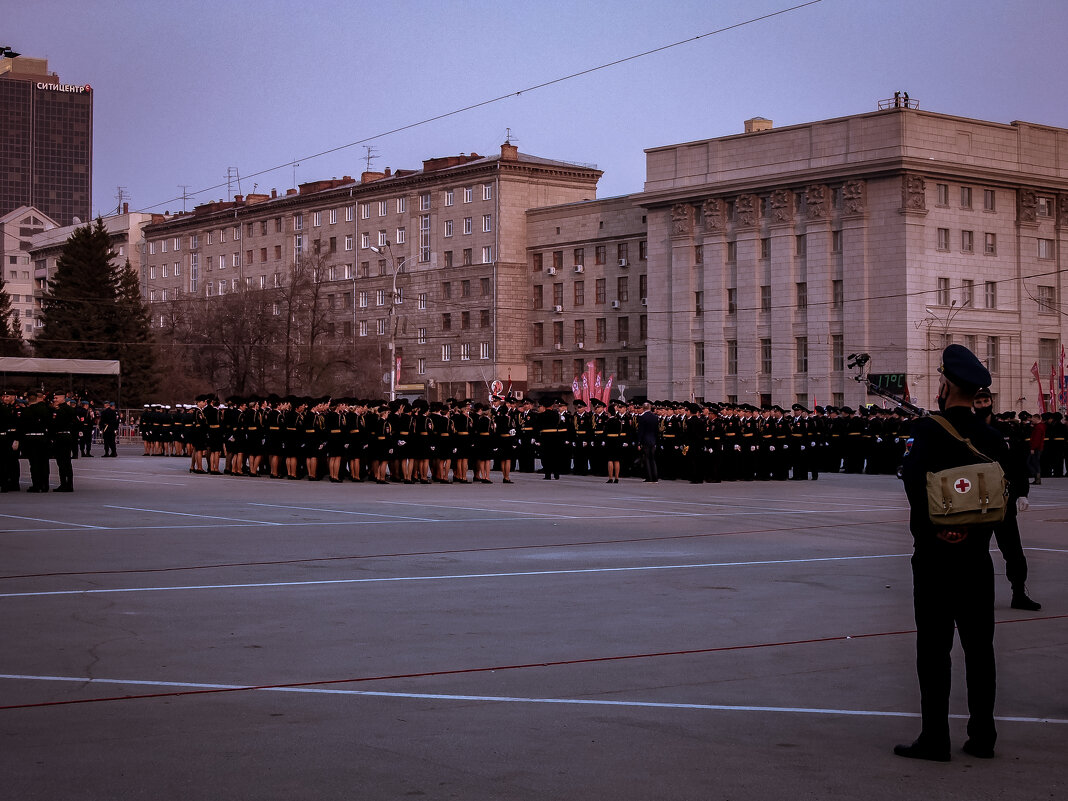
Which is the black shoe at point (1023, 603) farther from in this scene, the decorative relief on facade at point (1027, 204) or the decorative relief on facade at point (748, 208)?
the decorative relief on facade at point (1027, 204)

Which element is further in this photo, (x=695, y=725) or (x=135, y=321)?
(x=135, y=321)

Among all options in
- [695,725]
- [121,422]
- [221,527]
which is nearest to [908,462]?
[695,725]

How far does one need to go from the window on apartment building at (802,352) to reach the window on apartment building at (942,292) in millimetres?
7529

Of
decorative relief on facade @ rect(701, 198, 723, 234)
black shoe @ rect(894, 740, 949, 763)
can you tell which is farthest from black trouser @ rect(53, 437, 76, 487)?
decorative relief on facade @ rect(701, 198, 723, 234)

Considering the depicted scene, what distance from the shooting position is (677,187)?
81.2 m

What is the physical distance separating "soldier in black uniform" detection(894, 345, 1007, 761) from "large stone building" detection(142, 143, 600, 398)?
85.4 m

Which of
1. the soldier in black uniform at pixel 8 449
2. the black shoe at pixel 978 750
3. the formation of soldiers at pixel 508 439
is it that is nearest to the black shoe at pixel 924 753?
the black shoe at pixel 978 750

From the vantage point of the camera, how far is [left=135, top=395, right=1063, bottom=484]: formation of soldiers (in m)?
31.2

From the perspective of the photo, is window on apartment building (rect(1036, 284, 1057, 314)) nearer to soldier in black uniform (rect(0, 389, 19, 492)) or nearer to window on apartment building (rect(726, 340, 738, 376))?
window on apartment building (rect(726, 340, 738, 376))

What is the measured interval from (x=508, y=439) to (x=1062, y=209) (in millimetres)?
55158

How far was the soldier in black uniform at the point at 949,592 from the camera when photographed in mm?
6352

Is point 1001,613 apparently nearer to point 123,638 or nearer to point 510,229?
point 123,638

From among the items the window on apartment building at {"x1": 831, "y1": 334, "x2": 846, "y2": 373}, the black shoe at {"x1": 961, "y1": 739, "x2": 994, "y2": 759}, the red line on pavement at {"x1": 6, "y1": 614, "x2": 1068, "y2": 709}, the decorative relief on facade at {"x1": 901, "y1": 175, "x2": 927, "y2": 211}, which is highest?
the decorative relief on facade at {"x1": 901, "y1": 175, "x2": 927, "y2": 211}

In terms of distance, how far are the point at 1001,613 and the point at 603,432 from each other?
2459 cm
